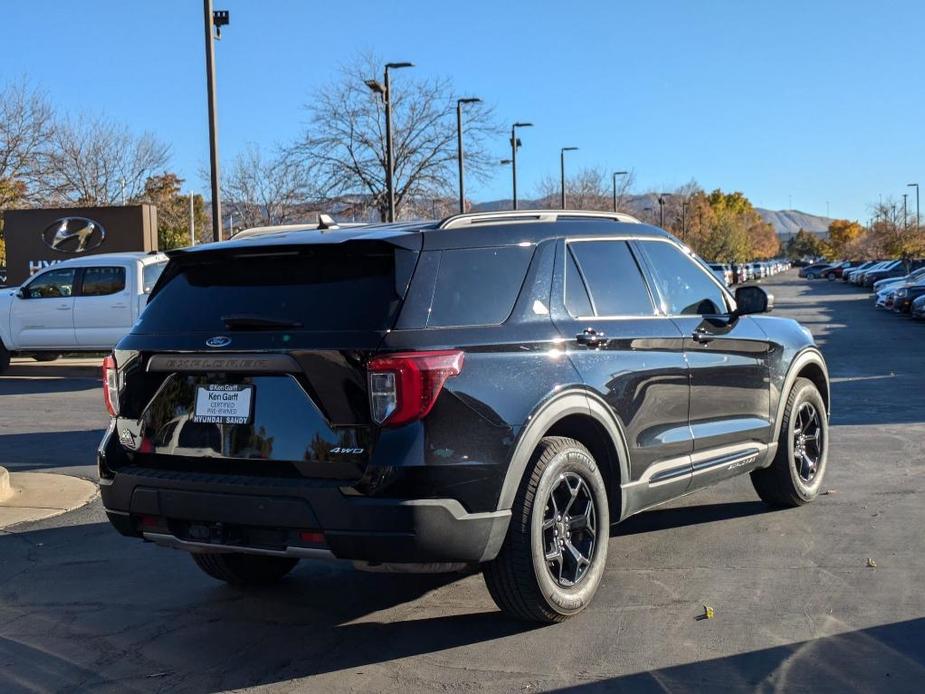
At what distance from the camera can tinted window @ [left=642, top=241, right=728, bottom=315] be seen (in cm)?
609

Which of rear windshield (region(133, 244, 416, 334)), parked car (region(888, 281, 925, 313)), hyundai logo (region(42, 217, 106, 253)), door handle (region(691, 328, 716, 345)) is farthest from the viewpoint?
parked car (region(888, 281, 925, 313))

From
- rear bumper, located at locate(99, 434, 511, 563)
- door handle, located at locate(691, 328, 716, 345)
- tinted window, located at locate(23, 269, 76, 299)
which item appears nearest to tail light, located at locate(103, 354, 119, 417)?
rear bumper, located at locate(99, 434, 511, 563)

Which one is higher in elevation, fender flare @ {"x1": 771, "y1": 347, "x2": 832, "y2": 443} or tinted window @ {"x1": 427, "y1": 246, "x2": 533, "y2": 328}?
tinted window @ {"x1": 427, "y1": 246, "x2": 533, "y2": 328}

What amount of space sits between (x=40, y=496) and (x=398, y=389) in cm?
488

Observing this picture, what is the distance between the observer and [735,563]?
19.5 ft

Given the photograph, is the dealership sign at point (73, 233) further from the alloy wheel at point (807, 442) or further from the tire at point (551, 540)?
the tire at point (551, 540)

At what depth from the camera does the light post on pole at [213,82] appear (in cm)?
1870

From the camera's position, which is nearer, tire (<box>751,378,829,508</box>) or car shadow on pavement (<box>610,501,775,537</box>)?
car shadow on pavement (<box>610,501,775,537</box>)

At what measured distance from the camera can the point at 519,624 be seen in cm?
501

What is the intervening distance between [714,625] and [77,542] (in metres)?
4.11

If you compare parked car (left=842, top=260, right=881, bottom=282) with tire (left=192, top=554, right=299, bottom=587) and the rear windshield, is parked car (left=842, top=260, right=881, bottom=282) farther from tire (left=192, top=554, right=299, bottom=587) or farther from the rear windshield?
the rear windshield

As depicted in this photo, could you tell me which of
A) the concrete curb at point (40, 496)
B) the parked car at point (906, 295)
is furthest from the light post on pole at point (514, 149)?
the concrete curb at point (40, 496)

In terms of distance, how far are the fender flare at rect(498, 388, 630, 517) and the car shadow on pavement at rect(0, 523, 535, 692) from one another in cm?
81

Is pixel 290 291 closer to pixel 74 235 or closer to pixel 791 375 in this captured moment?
pixel 791 375
